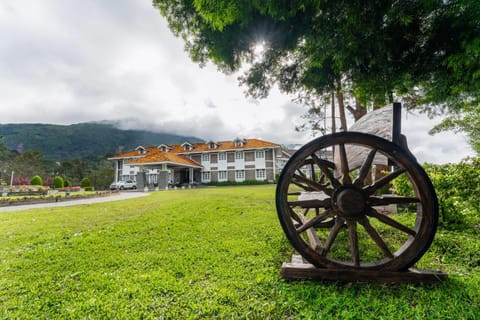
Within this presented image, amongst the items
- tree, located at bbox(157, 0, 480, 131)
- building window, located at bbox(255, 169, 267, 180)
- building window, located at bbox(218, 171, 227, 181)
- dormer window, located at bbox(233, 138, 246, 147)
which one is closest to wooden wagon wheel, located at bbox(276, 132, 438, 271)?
tree, located at bbox(157, 0, 480, 131)

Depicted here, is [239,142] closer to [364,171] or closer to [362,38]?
[362,38]

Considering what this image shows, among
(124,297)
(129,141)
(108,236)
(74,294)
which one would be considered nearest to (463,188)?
(124,297)

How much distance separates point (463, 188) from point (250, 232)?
3.70 m

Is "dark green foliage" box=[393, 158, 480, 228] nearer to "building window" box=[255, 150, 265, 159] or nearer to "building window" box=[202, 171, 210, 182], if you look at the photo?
"building window" box=[255, 150, 265, 159]

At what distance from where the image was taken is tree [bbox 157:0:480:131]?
2.41 m

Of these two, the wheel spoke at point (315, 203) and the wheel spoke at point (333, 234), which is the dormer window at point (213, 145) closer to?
the wheel spoke at point (315, 203)

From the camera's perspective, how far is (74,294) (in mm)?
2066

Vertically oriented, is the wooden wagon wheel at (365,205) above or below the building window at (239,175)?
below

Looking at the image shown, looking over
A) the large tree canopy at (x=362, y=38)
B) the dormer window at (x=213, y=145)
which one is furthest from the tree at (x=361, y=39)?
the dormer window at (x=213, y=145)

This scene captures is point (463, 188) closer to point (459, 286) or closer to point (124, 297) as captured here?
point (459, 286)

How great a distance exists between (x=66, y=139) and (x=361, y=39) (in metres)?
118

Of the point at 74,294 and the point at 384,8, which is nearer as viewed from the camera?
the point at 74,294

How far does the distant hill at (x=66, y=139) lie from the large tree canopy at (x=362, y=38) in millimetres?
81754

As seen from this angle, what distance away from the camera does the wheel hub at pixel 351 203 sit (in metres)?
2.00
